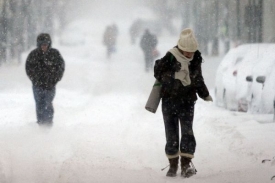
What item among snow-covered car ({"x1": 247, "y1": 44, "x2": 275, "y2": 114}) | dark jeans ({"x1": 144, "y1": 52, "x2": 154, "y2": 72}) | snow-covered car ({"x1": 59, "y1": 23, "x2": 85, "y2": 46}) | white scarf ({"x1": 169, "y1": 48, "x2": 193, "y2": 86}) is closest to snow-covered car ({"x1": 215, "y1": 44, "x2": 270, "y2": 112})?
snow-covered car ({"x1": 247, "y1": 44, "x2": 275, "y2": 114})

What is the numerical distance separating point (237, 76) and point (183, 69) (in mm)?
7820

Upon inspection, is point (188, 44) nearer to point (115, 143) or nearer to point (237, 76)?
point (115, 143)

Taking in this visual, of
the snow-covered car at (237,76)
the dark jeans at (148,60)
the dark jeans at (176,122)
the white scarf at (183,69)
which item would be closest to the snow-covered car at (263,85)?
the snow-covered car at (237,76)

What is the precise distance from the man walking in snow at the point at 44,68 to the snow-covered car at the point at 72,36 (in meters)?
42.3

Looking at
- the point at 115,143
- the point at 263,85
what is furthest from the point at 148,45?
the point at 115,143

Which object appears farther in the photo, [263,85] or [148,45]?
[148,45]

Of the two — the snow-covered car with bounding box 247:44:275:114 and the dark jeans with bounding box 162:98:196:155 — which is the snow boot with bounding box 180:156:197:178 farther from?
the snow-covered car with bounding box 247:44:275:114

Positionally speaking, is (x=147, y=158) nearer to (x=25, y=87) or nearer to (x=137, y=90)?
(x=137, y=90)

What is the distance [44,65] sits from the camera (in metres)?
12.6

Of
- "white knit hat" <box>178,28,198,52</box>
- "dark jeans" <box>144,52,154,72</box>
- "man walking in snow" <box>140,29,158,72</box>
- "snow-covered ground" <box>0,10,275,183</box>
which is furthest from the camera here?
"dark jeans" <box>144,52,154,72</box>

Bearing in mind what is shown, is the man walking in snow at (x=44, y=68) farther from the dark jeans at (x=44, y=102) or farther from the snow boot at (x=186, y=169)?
the snow boot at (x=186, y=169)

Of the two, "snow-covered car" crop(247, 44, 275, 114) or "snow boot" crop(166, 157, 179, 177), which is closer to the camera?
"snow boot" crop(166, 157, 179, 177)

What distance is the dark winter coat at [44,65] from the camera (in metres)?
12.6

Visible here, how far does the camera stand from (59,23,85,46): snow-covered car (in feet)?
183
